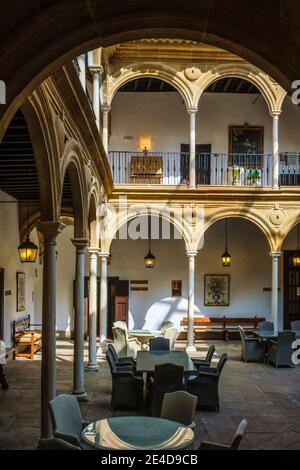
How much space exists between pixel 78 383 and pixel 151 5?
7.62 meters

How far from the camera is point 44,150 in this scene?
19.4ft

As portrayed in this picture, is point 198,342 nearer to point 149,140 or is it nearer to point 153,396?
point 149,140

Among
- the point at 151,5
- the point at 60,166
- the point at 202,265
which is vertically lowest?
the point at 202,265

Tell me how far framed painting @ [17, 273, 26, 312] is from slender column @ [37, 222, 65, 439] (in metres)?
8.40

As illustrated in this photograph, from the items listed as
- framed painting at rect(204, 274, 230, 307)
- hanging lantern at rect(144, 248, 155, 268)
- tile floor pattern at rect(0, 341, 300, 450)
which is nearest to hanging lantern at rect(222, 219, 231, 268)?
framed painting at rect(204, 274, 230, 307)

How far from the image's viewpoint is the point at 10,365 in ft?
42.3

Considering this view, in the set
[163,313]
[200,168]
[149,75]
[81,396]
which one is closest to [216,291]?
[163,313]

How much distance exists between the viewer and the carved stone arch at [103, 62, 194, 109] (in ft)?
52.4

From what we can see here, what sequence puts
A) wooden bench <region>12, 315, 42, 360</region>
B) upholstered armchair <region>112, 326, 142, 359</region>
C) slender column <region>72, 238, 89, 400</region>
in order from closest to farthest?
slender column <region>72, 238, 89, 400</region> → upholstered armchair <region>112, 326, 142, 359</region> → wooden bench <region>12, 315, 42, 360</region>

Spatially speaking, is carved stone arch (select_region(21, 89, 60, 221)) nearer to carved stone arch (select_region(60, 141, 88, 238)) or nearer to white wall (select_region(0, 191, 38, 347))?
carved stone arch (select_region(60, 141, 88, 238))

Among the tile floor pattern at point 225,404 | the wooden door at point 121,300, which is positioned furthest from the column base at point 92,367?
the wooden door at point 121,300

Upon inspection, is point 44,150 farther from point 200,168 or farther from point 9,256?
point 200,168

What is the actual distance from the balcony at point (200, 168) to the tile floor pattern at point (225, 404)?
22.3 feet
